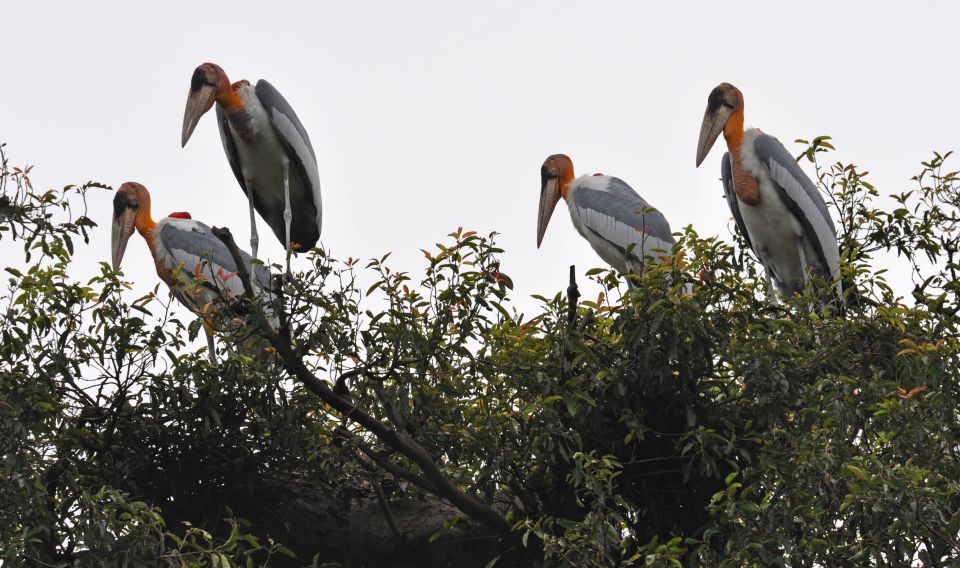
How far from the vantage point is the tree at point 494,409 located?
5.20 m

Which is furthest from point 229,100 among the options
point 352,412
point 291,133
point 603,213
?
point 352,412

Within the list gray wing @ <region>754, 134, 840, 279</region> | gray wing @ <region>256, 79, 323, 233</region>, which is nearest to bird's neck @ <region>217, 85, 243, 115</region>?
gray wing @ <region>256, 79, 323, 233</region>

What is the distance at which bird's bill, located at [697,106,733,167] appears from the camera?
8617mm

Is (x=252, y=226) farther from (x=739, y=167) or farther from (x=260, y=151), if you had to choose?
(x=739, y=167)

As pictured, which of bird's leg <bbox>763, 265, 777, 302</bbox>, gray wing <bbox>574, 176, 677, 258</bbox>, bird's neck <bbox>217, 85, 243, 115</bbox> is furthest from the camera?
bird's neck <bbox>217, 85, 243, 115</bbox>

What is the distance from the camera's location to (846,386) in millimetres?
5254

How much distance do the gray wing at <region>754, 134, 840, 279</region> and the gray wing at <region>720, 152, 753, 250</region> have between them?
287 mm

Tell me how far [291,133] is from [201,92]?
51cm

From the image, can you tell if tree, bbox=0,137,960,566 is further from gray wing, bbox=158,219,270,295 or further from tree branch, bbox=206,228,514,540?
gray wing, bbox=158,219,270,295

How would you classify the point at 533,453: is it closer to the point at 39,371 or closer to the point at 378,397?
the point at 378,397

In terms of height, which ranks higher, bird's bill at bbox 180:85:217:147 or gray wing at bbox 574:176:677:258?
bird's bill at bbox 180:85:217:147

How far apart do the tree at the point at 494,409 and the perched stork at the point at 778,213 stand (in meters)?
1.55

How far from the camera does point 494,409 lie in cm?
598

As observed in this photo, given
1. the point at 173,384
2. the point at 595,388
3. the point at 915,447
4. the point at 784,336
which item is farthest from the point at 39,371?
the point at 915,447
